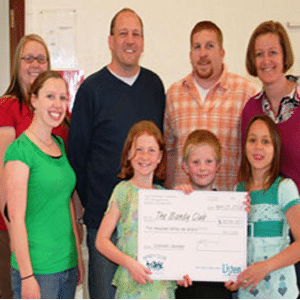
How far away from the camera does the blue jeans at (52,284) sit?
1.92m

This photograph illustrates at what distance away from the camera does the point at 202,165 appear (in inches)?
82.9

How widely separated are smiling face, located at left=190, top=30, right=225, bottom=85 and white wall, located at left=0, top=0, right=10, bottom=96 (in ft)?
6.65

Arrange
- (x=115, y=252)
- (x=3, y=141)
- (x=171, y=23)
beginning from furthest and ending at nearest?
(x=171, y=23)
(x=3, y=141)
(x=115, y=252)

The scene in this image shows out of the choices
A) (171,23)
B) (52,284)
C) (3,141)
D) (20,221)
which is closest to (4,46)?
(171,23)

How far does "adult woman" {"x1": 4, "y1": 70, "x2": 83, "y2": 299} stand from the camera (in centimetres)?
185

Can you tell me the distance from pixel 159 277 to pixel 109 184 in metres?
0.68

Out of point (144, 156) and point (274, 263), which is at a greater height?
point (144, 156)

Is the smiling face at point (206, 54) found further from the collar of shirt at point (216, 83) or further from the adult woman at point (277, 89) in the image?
the adult woman at point (277, 89)

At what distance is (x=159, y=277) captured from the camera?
1.95m

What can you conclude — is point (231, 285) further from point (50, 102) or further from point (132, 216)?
point (50, 102)

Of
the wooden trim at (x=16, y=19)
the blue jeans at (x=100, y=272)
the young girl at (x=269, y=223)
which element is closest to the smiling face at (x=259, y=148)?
the young girl at (x=269, y=223)

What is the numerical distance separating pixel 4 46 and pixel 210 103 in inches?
88.1

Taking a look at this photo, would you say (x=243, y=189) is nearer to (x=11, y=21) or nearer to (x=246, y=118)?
(x=246, y=118)

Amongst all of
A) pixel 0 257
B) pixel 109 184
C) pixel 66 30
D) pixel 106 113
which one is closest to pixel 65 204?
pixel 109 184
